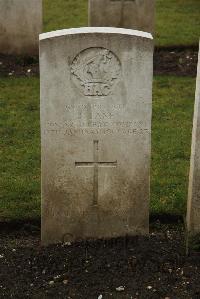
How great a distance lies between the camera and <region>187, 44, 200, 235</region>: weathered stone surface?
5.07 metres

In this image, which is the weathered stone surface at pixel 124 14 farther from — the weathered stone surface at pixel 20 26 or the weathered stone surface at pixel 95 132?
the weathered stone surface at pixel 95 132

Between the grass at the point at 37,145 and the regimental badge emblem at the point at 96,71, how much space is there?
4.76 ft

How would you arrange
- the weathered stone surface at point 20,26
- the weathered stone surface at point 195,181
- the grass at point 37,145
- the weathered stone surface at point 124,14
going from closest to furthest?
the weathered stone surface at point 195,181, the grass at point 37,145, the weathered stone surface at point 20,26, the weathered stone surface at point 124,14

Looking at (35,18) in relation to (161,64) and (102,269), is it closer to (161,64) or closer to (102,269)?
(161,64)

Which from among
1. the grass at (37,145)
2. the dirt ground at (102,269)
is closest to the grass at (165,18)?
the grass at (37,145)

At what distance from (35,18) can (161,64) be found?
7.13 feet

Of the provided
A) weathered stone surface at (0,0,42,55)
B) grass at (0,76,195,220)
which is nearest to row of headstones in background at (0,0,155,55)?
weathered stone surface at (0,0,42,55)

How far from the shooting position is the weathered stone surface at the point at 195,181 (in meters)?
5.07

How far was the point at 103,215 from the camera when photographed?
5332 mm

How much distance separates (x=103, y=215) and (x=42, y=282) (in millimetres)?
807

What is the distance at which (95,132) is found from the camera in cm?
509

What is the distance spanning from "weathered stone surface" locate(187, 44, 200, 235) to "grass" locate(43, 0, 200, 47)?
6.27m

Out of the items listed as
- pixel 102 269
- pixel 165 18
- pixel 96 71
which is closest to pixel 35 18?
pixel 165 18

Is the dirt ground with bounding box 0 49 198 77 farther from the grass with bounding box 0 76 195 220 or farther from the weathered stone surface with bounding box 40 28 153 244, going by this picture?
the weathered stone surface with bounding box 40 28 153 244
